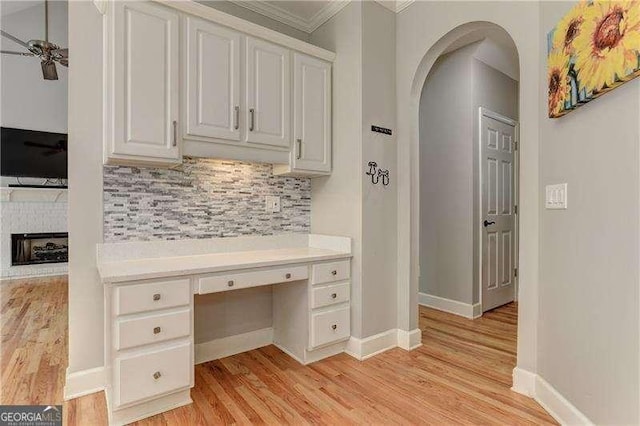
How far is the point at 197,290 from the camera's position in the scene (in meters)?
1.92

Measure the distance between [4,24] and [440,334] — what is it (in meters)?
7.55

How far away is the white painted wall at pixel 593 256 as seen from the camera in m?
1.31

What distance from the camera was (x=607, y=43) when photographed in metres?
1.36

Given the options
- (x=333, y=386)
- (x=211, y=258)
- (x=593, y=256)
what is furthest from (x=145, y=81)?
(x=593, y=256)

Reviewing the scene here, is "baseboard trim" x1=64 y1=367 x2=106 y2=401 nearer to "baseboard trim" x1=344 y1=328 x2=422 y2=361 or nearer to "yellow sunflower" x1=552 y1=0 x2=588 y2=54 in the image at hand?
"baseboard trim" x1=344 y1=328 x2=422 y2=361

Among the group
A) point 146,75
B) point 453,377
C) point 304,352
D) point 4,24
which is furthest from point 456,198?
point 4,24

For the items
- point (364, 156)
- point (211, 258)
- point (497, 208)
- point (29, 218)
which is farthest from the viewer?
point (29, 218)

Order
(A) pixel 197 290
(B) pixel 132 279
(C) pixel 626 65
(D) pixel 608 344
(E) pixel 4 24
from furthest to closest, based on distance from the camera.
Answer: (E) pixel 4 24
(A) pixel 197 290
(B) pixel 132 279
(D) pixel 608 344
(C) pixel 626 65

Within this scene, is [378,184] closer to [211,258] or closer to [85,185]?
[211,258]

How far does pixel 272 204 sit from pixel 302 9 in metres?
1.65

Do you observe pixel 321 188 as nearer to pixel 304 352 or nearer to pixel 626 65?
pixel 304 352

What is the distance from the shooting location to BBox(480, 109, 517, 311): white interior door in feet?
11.9

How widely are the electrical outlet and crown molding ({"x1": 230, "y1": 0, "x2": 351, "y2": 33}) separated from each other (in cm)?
153

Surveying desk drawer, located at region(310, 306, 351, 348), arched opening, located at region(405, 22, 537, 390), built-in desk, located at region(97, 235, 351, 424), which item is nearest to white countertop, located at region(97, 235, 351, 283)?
built-in desk, located at region(97, 235, 351, 424)
